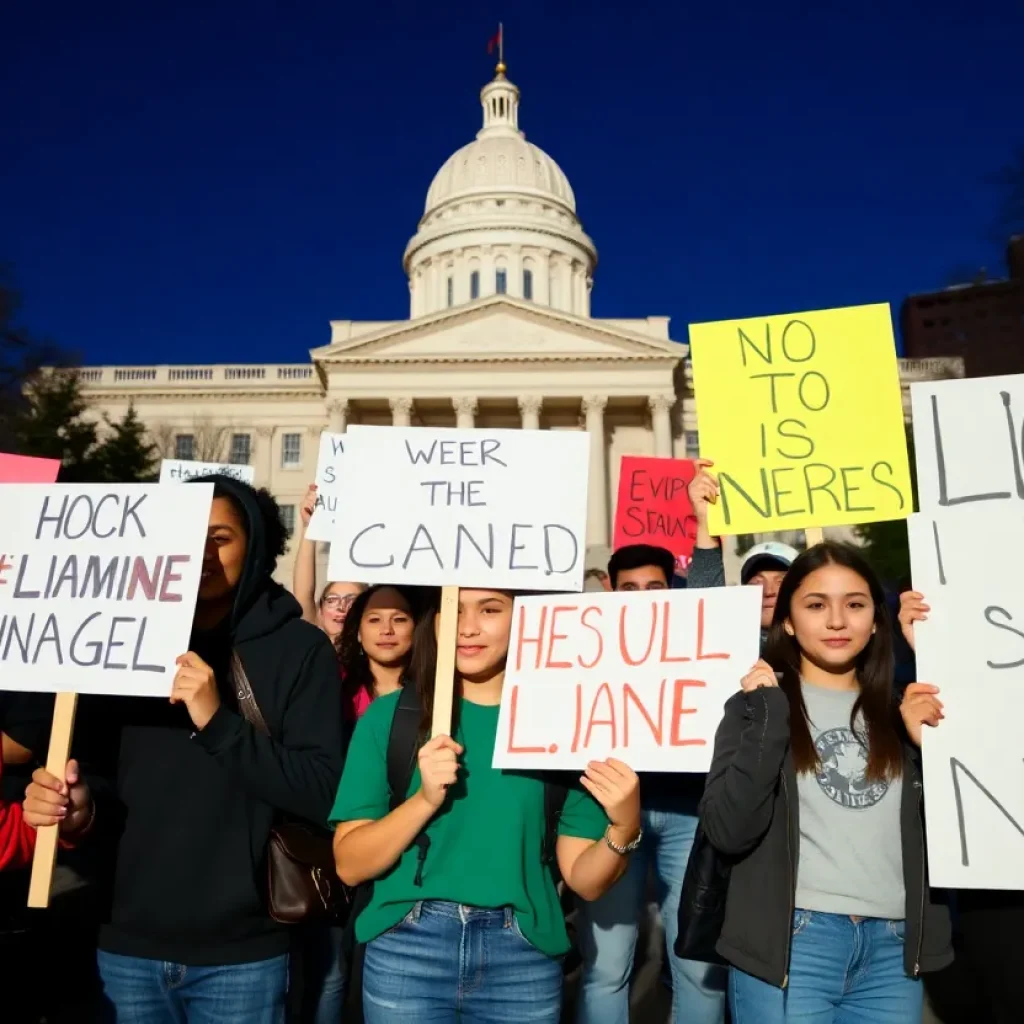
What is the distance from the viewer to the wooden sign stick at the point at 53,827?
2.52 meters

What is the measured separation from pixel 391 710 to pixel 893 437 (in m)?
1.97

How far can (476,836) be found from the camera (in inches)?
99.7

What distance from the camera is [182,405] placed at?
154ft

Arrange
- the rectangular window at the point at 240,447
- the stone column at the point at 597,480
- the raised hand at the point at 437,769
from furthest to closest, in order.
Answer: the rectangular window at the point at 240,447 < the stone column at the point at 597,480 < the raised hand at the point at 437,769

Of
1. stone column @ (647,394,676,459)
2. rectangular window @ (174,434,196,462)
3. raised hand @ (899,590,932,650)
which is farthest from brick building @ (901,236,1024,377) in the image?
rectangular window @ (174,434,196,462)

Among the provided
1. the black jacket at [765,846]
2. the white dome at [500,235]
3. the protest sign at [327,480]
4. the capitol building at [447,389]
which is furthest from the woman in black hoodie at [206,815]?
the white dome at [500,235]

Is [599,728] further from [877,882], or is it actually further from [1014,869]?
[1014,869]

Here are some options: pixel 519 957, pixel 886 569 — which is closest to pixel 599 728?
pixel 519 957

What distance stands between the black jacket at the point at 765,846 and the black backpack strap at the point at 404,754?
2.67 feet

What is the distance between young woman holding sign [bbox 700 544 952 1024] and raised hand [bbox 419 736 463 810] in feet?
2.40

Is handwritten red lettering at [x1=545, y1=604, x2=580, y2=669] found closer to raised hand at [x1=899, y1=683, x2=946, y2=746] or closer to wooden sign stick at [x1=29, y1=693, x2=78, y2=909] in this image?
raised hand at [x1=899, y1=683, x2=946, y2=746]

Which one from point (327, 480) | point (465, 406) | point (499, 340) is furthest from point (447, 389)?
point (327, 480)

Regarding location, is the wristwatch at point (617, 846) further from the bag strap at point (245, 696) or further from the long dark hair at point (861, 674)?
the bag strap at point (245, 696)

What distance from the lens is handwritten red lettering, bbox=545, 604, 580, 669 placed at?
110 inches
